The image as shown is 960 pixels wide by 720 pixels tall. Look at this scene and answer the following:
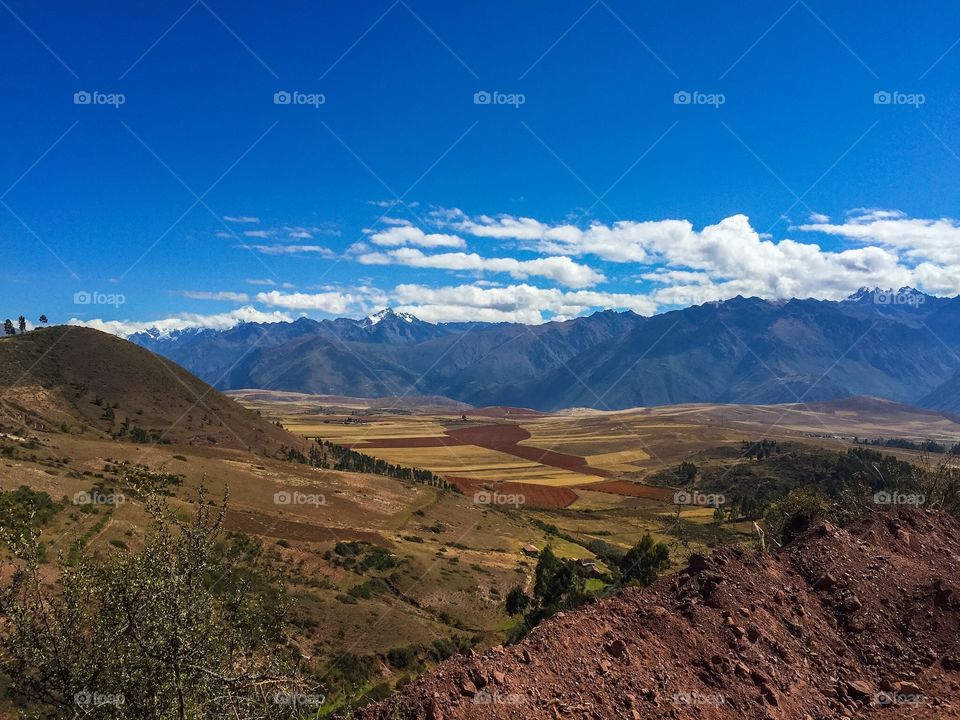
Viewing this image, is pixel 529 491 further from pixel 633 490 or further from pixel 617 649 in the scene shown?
pixel 617 649

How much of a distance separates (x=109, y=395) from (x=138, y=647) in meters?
144

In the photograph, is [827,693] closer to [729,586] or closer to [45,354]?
[729,586]

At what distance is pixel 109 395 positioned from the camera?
132 metres

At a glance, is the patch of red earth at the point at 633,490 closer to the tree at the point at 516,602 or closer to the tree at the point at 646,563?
the tree at the point at 646,563

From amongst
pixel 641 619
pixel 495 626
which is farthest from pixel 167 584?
pixel 495 626

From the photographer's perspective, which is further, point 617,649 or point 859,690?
point 859,690

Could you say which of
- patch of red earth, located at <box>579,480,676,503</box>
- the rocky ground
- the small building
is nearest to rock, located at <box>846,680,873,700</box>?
the rocky ground

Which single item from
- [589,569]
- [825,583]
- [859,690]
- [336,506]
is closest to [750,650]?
[859,690]

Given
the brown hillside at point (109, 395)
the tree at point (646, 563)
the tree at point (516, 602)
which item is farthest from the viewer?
the brown hillside at point (109, 395)

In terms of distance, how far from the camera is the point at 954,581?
52.5ft

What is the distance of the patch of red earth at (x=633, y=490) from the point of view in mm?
151375

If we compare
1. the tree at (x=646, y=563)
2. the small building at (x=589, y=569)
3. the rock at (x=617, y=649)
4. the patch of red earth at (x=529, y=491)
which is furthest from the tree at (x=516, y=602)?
the patch of red earth at (x=529, y=491)

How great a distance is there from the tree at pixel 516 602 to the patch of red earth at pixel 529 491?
7781 cm

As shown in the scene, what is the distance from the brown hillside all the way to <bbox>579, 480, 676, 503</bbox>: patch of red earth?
88.6 m
